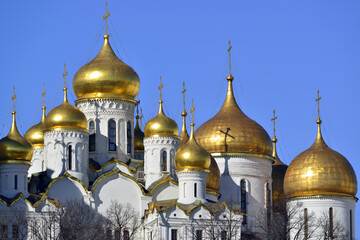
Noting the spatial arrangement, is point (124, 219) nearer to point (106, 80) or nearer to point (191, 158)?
point (191, 158)

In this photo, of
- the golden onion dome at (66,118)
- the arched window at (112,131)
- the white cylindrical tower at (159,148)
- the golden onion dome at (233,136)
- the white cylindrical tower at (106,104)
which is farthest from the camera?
the golden onion dome at (233,136)

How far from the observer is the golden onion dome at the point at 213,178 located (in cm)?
5802

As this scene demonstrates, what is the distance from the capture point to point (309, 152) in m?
60.2

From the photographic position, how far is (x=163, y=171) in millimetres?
57750

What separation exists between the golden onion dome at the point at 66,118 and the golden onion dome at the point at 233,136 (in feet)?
24.7

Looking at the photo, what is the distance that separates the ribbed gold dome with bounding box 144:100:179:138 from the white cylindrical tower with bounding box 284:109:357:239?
6306 mm

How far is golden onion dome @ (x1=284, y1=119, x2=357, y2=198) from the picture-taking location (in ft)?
194

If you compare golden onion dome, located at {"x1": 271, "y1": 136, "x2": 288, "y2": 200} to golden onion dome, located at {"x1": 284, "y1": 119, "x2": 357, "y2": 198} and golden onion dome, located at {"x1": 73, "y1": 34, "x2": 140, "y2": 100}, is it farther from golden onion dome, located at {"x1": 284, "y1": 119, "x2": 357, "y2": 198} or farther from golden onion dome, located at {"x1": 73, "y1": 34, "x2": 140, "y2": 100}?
golden onion dome, located at {"x1": 73, "y1": 34, "x2": 140, "y2": 100}

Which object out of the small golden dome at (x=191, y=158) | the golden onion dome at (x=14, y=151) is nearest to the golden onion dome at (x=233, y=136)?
the small golden dome at (x=191, y=158)

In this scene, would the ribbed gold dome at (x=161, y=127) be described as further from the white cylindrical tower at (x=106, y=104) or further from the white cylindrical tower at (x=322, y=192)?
the white cylindrical tower at (x=322, y=192)

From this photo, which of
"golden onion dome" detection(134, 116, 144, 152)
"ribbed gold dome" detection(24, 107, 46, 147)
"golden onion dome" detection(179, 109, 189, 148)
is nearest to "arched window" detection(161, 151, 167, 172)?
"golden onion dome" detection(179, 109, 189, 148)

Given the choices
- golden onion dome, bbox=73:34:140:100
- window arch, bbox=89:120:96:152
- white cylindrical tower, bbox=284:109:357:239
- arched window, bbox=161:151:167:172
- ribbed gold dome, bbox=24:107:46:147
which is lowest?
white cylindrical tower, bbox=284:109:357:239

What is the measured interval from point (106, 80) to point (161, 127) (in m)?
3.44

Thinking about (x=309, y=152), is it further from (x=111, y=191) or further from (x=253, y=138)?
(x=111, y=191)
